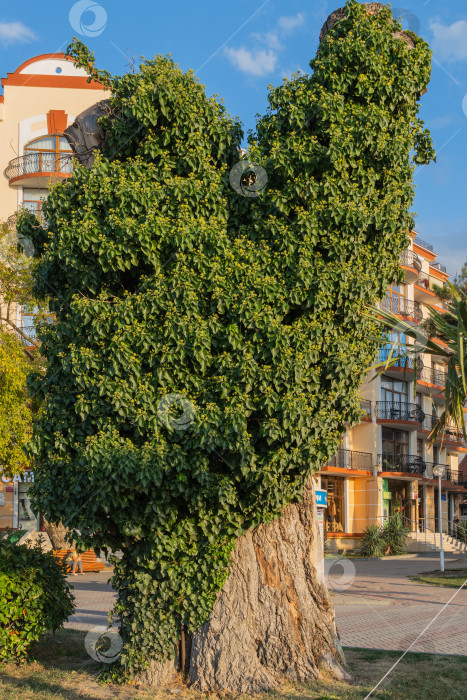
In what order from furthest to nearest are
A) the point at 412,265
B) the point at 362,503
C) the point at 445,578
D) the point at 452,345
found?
the point at 412,265 → the point at 362,503 → the point at 445,578 → the point at 452,345

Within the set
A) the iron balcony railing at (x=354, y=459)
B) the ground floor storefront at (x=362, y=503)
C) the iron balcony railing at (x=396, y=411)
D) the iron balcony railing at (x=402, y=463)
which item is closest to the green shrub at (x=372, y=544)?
the ground floor storefront at (x=362, y=503)

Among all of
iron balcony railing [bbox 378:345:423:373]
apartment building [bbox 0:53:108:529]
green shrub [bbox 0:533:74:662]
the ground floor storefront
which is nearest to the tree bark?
iron balcony railing [bbox 378:345:423:373]

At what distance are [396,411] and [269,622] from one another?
30990 mm

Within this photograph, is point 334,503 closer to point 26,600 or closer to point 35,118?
point 35,118

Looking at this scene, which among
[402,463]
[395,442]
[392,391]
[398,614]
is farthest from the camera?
[395,442]

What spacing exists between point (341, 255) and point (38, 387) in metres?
3.76

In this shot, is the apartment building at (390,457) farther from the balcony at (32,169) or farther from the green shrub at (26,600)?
the green shrub at (26,600)

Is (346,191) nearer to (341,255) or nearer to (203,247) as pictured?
(341,255)

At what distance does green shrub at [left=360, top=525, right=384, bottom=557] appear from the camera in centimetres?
3225

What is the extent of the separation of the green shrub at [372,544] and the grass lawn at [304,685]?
23370mm

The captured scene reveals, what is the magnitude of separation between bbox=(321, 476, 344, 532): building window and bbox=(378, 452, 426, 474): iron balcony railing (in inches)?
93.6

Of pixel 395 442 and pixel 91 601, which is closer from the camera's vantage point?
pixel 91 601

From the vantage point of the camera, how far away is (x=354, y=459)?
37281 millimetres

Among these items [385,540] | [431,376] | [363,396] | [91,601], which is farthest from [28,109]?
[431,376]
